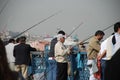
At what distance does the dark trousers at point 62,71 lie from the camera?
7.32 metres

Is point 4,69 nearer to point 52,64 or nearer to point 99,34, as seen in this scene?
point 99,34

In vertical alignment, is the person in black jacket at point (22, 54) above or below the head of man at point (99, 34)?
below

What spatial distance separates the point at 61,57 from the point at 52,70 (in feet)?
2.91

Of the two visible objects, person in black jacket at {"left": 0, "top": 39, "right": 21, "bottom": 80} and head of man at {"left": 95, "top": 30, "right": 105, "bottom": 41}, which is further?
head of man at {"left": 95, "top": 30, "right": 105, "bottom": 41}

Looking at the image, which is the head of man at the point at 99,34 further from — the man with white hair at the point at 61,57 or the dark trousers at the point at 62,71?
the dark trousers at the point at 62,71

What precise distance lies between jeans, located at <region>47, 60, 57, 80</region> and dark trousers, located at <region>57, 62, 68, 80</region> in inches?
12.4

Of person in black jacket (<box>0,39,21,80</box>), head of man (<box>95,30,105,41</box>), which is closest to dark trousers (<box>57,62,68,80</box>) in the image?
head of man (<box>95,30,105,41</box>)

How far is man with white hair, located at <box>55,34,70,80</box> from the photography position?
23.4 feet

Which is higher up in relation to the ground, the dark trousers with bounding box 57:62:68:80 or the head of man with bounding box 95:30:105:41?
the head of man with bounding box 95:30:105:41

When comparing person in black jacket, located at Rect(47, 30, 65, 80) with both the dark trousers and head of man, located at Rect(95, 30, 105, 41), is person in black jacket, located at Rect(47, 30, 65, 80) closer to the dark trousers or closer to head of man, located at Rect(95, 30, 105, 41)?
the dark trousers

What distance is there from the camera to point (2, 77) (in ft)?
3.98

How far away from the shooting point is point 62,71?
7391 mm

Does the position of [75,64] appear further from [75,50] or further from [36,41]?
[36,41]

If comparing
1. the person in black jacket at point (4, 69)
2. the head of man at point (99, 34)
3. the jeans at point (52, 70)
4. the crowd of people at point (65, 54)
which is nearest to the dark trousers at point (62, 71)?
the crowd of people at point (65, 54)
